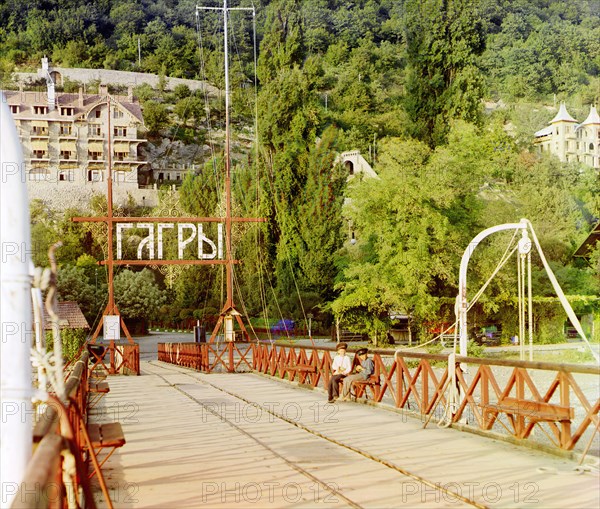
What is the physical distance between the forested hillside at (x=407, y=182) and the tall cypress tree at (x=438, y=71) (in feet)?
0.36

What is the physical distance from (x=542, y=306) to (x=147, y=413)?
33767 mm

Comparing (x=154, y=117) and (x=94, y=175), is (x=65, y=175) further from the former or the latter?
(x=154, y=117)

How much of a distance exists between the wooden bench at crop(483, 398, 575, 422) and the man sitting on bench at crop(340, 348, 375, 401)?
5115mm

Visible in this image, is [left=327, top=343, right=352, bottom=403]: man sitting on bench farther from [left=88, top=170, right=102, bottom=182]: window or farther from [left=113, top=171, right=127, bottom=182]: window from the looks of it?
[left=88, top=170, right=102, bottom=182]: window

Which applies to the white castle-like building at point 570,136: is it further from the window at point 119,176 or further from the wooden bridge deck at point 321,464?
the wooden bridge deck at point 321,464

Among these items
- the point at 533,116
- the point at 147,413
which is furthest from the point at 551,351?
the point at 533,116

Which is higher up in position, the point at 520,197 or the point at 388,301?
the point at 520,197

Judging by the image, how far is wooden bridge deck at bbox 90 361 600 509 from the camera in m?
7.69

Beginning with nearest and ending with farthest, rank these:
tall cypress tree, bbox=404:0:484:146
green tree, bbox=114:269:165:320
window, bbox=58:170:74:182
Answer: tall cypress tree, bbox=404:0:484:146 < green tree, bbox=114:269:165:320 < window, bbox=58:170:74:182

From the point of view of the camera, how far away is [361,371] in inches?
646

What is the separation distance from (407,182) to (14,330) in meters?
35.8

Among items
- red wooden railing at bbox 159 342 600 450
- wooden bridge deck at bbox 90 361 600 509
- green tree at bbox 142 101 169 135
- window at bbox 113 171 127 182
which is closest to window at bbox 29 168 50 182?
window at bbox 113 171 127 182

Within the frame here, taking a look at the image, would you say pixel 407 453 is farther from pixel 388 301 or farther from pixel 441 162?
pixel 441 162

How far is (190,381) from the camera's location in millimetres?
24250
